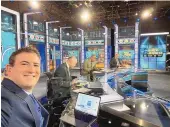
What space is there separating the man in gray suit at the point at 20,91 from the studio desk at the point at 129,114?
645mm

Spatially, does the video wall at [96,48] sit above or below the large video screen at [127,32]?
below

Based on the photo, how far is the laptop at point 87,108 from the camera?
156 cm

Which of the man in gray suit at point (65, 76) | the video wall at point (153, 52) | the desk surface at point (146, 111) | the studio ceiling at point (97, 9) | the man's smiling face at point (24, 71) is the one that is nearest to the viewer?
the man's smiling face at point (24, 71)

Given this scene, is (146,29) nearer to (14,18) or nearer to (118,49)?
(118,49)

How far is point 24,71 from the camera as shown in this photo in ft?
2.89

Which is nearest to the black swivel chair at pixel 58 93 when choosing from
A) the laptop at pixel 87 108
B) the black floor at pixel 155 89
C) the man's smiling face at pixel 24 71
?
the laptop at pixel 87 108

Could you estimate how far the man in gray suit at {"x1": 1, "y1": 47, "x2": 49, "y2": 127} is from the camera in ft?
2.40

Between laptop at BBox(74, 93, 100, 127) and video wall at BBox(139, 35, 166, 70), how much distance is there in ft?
38.8

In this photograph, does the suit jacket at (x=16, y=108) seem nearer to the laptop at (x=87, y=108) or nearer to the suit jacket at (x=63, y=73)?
the laptop at (x=87, y=108)

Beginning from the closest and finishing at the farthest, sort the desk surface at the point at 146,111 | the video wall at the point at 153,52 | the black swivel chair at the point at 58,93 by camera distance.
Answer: the desk surface at the point at 146,111 → the black swivel chair at the point at 58,93 → the video wall at the point at 153,52

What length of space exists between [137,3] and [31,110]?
32.4 feet

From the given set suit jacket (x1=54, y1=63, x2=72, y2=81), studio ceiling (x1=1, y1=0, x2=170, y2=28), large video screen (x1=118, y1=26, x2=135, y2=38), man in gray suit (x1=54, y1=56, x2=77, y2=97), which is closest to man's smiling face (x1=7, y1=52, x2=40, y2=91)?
man in gray suit (x1=54, y1=56, x2=77, y2=97)

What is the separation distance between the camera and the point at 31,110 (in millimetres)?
833

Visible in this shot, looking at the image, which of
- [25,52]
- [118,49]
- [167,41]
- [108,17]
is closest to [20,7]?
[108,17]
